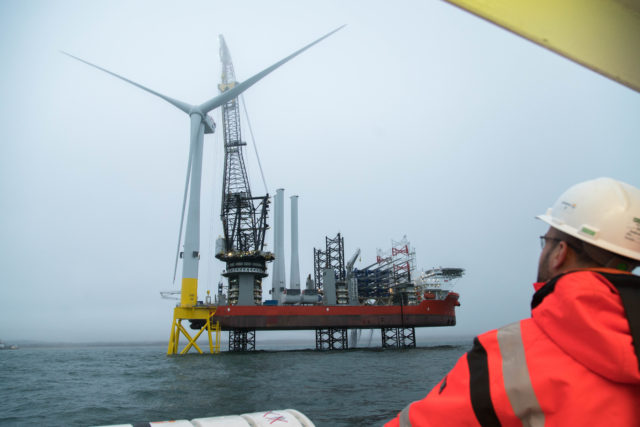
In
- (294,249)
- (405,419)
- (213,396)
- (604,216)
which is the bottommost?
(213,396)

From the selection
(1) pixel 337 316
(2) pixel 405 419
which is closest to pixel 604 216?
(2) pixel 405 419

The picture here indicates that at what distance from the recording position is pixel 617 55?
9.32 ft

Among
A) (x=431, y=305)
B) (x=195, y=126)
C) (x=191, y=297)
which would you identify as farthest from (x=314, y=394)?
(x=431, y=305)

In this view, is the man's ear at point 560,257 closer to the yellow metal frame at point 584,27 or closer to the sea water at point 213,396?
the yellow metal frame at point 584,27

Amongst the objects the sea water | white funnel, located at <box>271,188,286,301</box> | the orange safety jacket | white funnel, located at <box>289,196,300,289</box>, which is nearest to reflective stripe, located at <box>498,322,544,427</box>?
the orange safety jacket

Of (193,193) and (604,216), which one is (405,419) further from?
(193,193)

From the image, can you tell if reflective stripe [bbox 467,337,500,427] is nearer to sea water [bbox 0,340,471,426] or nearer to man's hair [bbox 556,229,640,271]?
man's hair [bbox 556,229,640,271]

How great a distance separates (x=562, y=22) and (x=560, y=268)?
7.44ft

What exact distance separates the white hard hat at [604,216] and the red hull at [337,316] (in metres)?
33.0

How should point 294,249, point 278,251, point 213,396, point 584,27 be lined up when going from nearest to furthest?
point 584,27 → point 213,396 → point 278,251 → point 294,249

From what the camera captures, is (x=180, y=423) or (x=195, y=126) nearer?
(x=180, y=423)

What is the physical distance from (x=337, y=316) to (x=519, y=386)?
3528 centimetres

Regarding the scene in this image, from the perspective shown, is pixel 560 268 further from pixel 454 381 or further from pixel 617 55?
pixel 617 55

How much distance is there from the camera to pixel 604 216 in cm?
124
